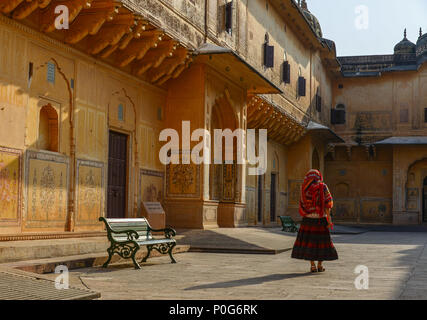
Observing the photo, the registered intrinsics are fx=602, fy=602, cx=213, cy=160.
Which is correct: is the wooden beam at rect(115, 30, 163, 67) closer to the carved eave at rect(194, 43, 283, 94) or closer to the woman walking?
the carved eave at rect(194, 43, 283, 94)

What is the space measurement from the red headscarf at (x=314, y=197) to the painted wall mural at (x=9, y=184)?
4746 millimetres

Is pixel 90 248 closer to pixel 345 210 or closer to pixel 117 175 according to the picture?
pixel 117 175

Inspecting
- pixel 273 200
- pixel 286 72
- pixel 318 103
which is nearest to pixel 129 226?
pixel 286 72

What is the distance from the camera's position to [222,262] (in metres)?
10.2

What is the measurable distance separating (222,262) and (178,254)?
1642mm

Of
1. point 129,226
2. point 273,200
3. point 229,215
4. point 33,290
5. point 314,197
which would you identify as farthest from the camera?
point 273,200

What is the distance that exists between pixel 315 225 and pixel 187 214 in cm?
672

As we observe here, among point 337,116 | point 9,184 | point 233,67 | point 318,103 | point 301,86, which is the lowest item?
point 9,184

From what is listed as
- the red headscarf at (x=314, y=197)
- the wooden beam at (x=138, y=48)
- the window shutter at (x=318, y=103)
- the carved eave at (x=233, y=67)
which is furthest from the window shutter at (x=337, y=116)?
the red headscarf at (x=314, y=197)

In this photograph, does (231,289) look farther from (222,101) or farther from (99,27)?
(222,101)

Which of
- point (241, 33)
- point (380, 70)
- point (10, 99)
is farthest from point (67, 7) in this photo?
point (380, 70)

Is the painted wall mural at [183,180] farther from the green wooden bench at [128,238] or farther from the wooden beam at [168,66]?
the green wooden bench at [128,238]

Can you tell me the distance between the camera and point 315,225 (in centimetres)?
859

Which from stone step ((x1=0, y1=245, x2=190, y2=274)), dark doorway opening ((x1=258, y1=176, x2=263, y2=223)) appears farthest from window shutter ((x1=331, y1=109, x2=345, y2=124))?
stone step ((x1=0, y1=245, x2=190, y2=274))
